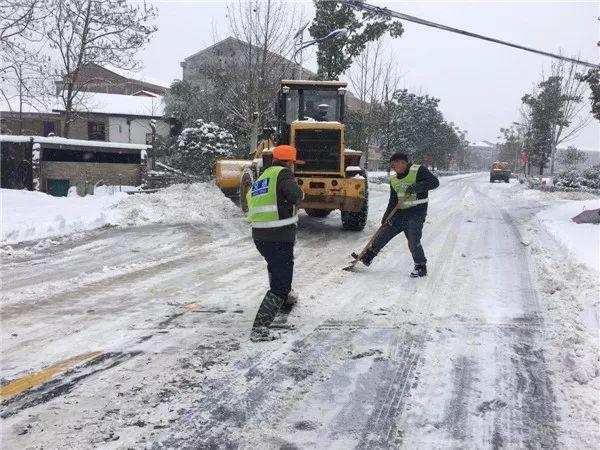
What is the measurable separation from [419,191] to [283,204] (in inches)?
111

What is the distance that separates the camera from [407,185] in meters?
7.09

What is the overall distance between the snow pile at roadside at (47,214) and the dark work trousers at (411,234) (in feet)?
19.8

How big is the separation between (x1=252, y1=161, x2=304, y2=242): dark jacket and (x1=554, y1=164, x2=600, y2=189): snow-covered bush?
29.2m

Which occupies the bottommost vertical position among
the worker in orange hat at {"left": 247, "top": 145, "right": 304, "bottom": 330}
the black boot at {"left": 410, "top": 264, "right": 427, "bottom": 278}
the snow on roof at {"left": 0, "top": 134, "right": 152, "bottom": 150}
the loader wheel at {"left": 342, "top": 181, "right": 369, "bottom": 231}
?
the black boot at {"left": 410, "top": 264, "right": 427, "bottom": 278}

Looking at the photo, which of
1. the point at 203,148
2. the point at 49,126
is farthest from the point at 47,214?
the point at 49,126

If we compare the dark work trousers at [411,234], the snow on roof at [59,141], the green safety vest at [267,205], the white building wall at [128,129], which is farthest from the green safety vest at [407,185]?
the white building wall at [128,129]

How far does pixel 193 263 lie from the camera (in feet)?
24.9

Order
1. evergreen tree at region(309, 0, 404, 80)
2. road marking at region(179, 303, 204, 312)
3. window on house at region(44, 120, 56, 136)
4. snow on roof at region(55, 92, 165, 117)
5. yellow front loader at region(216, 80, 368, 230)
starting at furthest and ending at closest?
snow on roof at region(55, 92, 165, 117), window on house at region(44, 120, 56, 136), evergreen tree at region(309, 0, 404, 80), yellow front loader at region(216, 80, 368, 230), road marking at region(179, 303, 204, 312)

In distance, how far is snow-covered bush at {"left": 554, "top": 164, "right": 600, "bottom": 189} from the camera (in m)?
30.2

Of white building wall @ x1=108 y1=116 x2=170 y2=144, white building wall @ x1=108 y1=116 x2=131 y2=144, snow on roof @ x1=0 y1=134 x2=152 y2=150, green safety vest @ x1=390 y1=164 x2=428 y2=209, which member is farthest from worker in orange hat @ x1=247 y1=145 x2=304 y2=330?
white building wall @ x1=108 y1=116 x2=131 y2=144

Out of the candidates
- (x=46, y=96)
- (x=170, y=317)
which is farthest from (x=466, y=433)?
(x=46, y=96)

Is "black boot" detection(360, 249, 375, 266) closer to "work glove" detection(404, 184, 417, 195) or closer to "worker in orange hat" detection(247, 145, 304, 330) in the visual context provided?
"work glove" detection(404, 184, 417, 195)

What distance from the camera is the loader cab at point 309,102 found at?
11.6 meters

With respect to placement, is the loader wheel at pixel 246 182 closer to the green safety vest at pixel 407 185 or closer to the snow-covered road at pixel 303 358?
the snow-covered road at pixel 303 358
